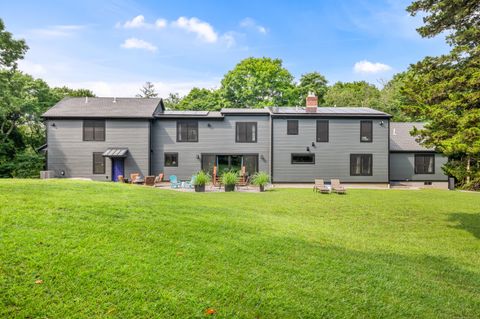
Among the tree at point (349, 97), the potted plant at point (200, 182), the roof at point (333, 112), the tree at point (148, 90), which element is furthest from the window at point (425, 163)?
the tree at point (148, 90)

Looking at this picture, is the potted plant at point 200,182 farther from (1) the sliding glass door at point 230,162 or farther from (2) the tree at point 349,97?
(2) the tree at point 349,97

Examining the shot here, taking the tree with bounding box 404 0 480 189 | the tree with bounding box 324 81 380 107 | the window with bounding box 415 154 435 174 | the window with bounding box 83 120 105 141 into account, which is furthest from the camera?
the tree with bounding box 324 81 380 107

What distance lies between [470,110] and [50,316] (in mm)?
8884

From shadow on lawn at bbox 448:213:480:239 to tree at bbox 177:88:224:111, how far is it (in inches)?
1319

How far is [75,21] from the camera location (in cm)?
1140

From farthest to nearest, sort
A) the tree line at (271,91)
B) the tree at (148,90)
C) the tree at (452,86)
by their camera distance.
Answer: the tree at (148,90) → the tree line at (271,91) → the tree at (452,86)

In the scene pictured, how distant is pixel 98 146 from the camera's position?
69.2ft

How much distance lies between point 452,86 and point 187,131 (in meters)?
17.7

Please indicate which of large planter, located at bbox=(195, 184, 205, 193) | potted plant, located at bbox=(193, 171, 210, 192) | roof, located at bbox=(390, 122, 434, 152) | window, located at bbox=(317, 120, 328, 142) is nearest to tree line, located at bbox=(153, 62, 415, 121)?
roof, located at bbox=(390, 122, 434, 152)

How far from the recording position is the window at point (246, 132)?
22.0 metres

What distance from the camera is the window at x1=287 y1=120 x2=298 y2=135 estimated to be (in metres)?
21.6

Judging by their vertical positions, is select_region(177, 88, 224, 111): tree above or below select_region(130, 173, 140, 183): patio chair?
above

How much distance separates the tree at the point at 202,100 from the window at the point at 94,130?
21.4 metres

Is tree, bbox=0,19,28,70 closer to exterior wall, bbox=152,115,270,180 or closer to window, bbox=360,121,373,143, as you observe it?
exterior wall, bbox=152,115,270,180
